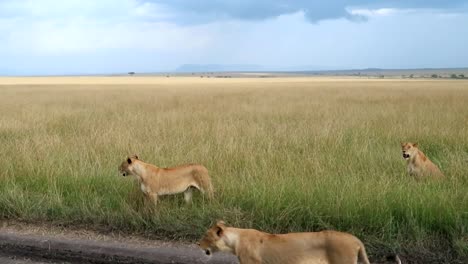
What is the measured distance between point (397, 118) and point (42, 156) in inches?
420

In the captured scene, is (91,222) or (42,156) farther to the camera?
(42,156)

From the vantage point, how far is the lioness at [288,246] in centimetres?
380

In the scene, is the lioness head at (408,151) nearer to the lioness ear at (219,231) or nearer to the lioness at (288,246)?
the lioness at (288,246)

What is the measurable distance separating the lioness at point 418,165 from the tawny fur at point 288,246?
3.69 metres

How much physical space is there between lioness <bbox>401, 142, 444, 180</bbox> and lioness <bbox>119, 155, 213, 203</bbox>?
3047 mm

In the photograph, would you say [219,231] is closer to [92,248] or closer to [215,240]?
[215,240]

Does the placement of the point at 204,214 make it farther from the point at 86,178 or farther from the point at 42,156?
the point at 42,156

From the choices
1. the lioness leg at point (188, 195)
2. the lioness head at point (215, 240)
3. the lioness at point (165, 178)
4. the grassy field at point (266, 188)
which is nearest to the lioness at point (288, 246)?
the lioness head at point (215, 240)

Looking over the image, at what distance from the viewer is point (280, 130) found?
1264 cm

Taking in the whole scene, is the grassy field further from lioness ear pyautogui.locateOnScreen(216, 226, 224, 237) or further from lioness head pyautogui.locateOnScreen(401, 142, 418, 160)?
lioness ear pyautogui.locateOnScreen(216, 226, 224, 237)

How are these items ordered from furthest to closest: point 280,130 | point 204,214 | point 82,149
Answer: point 280,130 < point 82,149 < point 204,214

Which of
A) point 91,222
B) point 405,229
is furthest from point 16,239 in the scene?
point 405,229

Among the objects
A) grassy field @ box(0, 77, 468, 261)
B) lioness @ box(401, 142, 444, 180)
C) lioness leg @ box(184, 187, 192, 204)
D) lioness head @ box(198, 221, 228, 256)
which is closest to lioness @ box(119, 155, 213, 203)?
lioness leg @ box(184, 187, 192, 204)

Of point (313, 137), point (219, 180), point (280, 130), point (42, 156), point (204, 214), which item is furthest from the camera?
point (280, 130)
